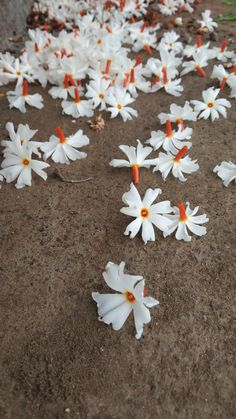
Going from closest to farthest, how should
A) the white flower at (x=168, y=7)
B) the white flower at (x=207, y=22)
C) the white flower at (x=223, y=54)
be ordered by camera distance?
the white flower at (x=223, y=54) → the white flower at (x=207, y=22) → the white flower at (x=168, y=7)

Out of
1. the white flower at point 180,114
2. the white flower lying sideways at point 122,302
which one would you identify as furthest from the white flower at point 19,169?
the white flower at point 180,114

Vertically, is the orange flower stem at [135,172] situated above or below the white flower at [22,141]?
below

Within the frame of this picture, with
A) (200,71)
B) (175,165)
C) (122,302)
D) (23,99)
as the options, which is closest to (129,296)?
(122,302)

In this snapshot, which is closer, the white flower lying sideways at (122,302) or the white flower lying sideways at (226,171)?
the white flower lying sideways at (122,302)

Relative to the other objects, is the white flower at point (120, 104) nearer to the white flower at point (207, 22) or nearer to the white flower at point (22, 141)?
the white flower at point (22, 141)

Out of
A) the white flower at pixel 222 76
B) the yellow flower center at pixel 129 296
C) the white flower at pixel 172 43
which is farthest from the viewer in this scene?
the white flower at pixel 172 43

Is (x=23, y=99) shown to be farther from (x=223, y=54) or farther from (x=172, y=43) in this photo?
(x=223, y=54)

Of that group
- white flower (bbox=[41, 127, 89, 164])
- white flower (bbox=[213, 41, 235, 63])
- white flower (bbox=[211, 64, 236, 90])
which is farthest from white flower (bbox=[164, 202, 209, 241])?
white flower (bbox=[213, 41, 235, 63])
